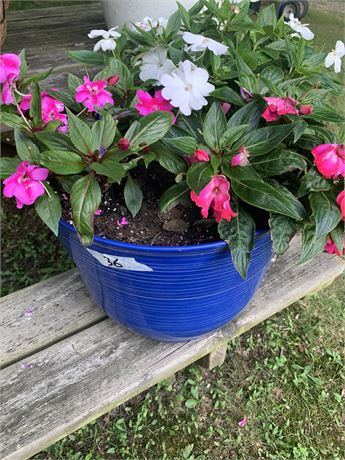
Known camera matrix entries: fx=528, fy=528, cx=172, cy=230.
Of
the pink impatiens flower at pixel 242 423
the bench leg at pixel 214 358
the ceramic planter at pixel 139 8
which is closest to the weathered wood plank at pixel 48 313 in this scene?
the bench leg at pixel 214 358

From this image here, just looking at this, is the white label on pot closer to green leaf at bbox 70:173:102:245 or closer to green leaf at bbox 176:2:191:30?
green leaf at bbox 70:173:102:245

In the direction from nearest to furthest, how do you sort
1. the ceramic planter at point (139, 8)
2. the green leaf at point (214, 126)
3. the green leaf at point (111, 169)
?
1. the green leaf at point (111, 169)
2. the green leaf at point (214, 126)
3. the ceramic planter at point (139, 8)

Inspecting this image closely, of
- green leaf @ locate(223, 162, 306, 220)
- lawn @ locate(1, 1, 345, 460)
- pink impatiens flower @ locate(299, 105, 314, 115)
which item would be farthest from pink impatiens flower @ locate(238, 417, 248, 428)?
pink impatiens flower @ locate(299, 105, 314, 115)

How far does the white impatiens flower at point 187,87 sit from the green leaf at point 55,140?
0.17m

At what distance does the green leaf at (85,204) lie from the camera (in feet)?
2.48

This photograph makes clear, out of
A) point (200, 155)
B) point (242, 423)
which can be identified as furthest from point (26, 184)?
point (242, 423)

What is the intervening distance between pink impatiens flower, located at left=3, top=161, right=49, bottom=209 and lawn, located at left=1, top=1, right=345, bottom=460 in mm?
713

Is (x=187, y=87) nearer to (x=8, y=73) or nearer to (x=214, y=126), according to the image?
(x=214, y=126)

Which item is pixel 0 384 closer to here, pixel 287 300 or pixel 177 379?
pixel 177 379

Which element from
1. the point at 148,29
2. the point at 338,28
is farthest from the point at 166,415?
the point at 338,28

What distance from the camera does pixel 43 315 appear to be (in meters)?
1.17

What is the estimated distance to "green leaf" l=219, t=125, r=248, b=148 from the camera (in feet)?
2.71

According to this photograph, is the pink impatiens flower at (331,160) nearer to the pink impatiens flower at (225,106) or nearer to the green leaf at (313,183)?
the green leaf at (313,183)

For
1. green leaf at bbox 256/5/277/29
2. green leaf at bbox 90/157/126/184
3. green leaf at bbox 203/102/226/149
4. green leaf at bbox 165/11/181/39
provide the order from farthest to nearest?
green leaf at bbox 256/5/277/29
green leaf at bbox 165/11/181/39
green leaf at bbox 203/102/226/149
green leaf at bbox 90/157/126/184
